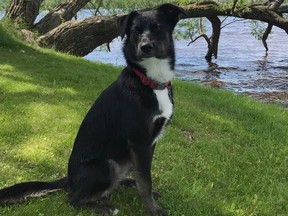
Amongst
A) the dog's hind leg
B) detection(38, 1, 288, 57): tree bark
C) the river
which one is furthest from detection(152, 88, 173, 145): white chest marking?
detection(38, 1, 288, 57): tree bark

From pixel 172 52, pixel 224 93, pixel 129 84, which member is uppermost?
pixel 172 52

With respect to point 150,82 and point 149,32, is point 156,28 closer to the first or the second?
point 149,32

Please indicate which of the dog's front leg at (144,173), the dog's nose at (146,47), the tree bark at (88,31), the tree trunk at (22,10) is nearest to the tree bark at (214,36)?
the tree bark at (88,31)

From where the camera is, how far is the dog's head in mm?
3684

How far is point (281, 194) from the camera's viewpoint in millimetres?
4547

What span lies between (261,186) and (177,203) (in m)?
1.05

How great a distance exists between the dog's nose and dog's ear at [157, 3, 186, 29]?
394 millimetres

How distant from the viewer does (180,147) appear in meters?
5.54

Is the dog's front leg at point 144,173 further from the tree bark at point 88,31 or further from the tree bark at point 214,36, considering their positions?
the tree bark at point 214,36

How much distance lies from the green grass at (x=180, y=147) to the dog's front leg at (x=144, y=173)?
0.47 feet

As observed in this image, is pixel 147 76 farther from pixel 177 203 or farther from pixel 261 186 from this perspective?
pixel 261 186

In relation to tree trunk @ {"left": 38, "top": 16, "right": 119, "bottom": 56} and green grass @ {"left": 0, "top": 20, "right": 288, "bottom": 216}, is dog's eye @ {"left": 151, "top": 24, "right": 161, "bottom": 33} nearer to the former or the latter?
green grass @ {"left": 0, "top": 20, "right": 288, "bottom": 216}

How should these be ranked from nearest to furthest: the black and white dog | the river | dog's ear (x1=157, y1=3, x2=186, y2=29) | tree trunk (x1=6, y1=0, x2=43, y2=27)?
1. the black and white dog
2. dog's ear (x1=157, y1=3, x2=186, y2=29)
3. tree trunk (x1=6, y1=0, x2=43, y2=27)
4. the river

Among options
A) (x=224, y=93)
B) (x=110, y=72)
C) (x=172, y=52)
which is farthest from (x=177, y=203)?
(x=110, y=72)
